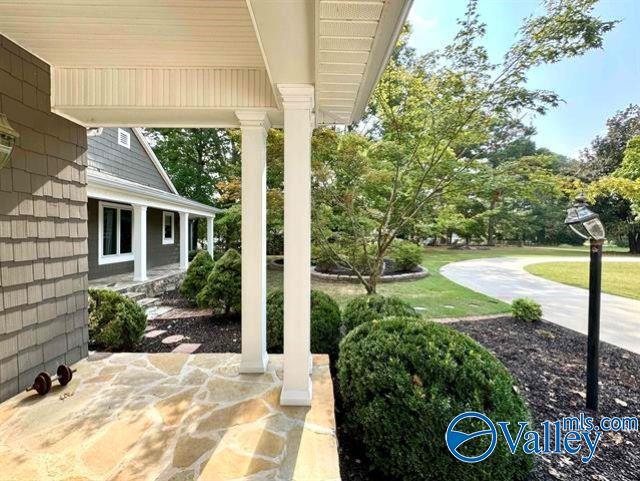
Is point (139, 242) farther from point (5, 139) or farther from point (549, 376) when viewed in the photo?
point (549, 376)

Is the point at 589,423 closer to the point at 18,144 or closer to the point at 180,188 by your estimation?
the point at 18,144

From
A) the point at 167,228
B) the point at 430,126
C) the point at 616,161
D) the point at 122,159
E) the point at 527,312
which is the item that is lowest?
the point at 527,312

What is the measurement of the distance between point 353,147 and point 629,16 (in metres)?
4.14

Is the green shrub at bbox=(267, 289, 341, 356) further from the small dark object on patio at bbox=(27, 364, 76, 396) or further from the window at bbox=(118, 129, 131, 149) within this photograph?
the window at bbox=(118, 129, 131, 149)

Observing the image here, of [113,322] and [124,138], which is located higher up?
[124,138]

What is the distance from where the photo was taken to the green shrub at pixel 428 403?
1.97 metres

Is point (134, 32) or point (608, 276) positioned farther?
point (608, 276)

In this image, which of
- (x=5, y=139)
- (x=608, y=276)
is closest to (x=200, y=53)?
(x=5, y=139)

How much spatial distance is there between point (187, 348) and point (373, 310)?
2673mm

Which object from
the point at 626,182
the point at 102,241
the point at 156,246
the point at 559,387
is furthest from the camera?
the point at 156,246

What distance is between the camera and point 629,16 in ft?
14.3

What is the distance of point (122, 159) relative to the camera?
8797 mm

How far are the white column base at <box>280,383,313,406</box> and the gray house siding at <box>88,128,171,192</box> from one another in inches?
292

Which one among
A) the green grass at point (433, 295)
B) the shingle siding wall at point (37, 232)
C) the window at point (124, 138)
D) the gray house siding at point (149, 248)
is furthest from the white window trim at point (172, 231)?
the shingle siding wall at point (37, 232)
